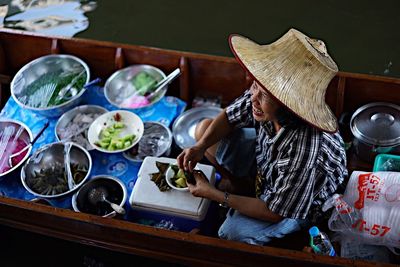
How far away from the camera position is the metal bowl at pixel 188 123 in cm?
278

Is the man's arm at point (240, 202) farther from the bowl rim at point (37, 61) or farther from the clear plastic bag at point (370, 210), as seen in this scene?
the bowl rim at point (37, 61)

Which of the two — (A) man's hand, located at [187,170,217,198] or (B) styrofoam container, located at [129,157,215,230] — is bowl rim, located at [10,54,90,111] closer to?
(B) styrofoam container, located at [129,157,215,230]

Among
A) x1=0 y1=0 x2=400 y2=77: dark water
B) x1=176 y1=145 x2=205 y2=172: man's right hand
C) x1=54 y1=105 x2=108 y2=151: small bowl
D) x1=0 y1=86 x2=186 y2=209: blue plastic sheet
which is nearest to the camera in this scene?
x1=176 y1=145 x2=205 y2=172: man's right hand

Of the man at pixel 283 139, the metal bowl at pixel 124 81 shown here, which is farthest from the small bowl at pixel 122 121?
the man at pixel 283 139

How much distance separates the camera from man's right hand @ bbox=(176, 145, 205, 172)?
234 cm

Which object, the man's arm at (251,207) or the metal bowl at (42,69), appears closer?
the man's arm at (251,207)

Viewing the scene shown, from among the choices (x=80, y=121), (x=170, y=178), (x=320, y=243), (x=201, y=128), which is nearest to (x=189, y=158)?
(x=170, y=178)

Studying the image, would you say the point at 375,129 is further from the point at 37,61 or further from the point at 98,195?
the point at 37,61

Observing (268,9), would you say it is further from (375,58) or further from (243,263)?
(243,263)

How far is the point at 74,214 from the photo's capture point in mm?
2248

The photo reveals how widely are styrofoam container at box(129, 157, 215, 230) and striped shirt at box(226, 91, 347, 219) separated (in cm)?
34

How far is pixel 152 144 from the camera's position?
2756 mm

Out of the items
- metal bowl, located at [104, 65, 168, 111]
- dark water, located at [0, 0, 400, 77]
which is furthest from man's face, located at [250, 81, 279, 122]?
dark water, located at [0, 0, 400, 77]

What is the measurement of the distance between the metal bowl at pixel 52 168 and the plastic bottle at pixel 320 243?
1175mm
